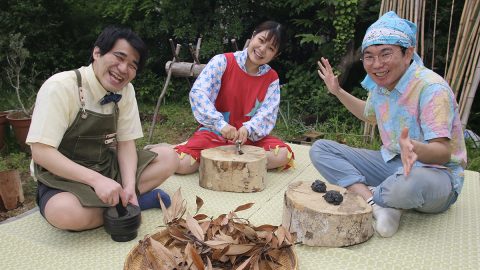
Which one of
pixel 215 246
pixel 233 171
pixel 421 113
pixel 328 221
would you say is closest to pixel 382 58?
pixel 421 113

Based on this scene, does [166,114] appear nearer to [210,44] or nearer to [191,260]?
[210,44]

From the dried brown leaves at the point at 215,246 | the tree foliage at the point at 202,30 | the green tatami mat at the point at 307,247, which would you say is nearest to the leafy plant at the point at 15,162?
the green tatami mat at the point at 307,247

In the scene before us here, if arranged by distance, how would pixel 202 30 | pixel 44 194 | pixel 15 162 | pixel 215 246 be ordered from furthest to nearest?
pixel 202 30 → pixel 15 162 → pixel 44 194 → pixel 215 246

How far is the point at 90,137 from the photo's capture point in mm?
2303

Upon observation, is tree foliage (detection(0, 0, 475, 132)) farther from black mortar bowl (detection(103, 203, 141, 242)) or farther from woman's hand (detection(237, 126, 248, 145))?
black mortar bowl (detection(103, 203, 141, 242))

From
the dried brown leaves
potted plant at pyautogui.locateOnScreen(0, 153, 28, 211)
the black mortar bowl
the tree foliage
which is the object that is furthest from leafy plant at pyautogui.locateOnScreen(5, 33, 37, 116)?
the dried brown leaves

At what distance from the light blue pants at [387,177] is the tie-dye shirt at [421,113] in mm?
86

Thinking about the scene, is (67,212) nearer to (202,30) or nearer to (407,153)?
(407,153)

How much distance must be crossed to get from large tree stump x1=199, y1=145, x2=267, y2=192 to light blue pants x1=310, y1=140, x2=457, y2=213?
1.31 ft

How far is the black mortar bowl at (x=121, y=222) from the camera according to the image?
2123 mm

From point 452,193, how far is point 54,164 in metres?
2.17

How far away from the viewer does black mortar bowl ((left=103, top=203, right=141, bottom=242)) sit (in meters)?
2.12

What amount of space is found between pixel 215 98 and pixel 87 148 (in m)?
1.33

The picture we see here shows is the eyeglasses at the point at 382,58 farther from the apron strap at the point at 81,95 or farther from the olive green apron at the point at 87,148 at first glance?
the apron strap at the point at 81,95
